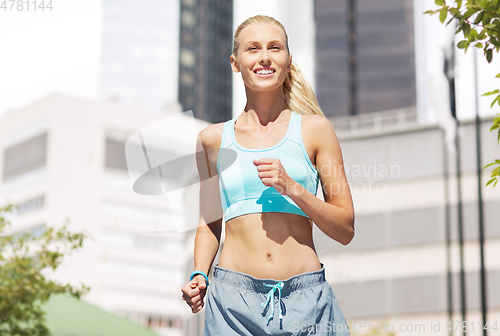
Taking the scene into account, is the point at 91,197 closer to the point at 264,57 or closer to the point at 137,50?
the point at 137,50

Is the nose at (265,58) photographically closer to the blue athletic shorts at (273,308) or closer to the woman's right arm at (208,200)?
the woman's right arm at (208,200)

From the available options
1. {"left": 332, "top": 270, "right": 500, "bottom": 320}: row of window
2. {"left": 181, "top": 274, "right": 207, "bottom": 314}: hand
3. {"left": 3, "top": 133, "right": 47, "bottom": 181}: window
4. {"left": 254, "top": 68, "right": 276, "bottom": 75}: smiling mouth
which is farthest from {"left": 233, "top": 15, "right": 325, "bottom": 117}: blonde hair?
{"left": 3, "top": 133, "right": 47, "bottom": 181}: window

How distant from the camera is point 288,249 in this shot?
9.98 ft

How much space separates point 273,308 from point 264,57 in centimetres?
109

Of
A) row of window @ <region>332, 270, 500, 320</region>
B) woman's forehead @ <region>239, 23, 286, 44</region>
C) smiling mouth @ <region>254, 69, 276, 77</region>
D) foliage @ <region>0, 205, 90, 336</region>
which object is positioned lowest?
row of window @ <region>332, 270, 500, 320</region>

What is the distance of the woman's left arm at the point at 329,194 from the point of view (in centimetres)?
287

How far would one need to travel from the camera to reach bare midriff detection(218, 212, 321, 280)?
9.92ft

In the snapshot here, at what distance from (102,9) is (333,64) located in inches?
2468

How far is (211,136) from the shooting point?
10.9 feet

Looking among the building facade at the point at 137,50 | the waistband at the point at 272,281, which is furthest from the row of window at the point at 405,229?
the building facade at the point at 137,50

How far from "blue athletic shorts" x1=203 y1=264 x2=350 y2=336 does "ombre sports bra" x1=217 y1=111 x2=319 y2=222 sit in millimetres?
293

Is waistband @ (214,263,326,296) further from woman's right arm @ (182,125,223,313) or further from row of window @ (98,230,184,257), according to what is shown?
row of window @ (98,230,184,257)

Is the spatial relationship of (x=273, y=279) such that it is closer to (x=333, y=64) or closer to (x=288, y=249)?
(x=288, y=249)

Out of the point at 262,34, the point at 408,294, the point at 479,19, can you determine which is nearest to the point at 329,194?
the point at 262,34
